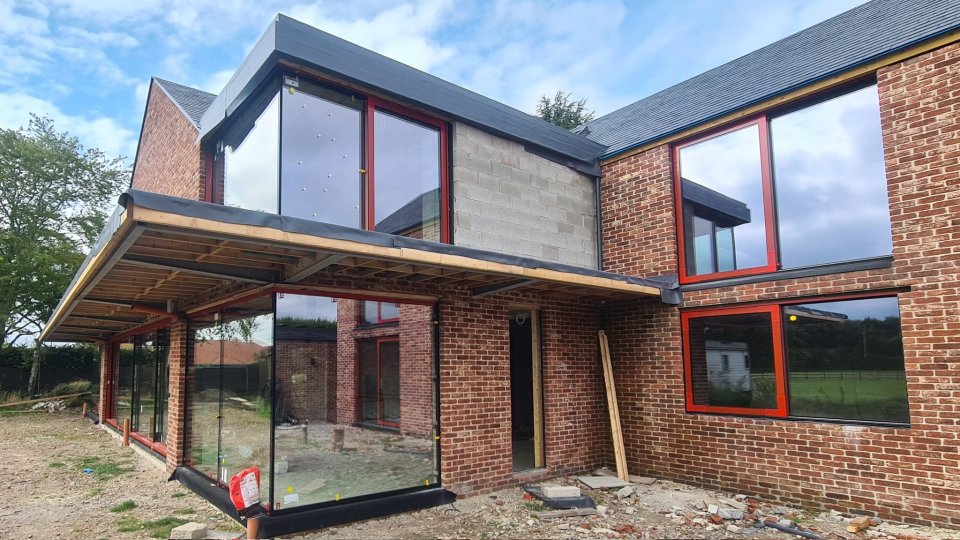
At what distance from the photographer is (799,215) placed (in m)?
6.70

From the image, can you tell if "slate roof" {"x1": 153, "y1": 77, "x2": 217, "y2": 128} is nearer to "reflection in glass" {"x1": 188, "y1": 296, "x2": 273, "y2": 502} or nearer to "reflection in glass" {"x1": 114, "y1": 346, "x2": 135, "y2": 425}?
"reflection in glass" {"x1": 188, "y1": 296, "x2": 273, "y2": 502}

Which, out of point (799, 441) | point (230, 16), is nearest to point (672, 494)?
point (799, 441)

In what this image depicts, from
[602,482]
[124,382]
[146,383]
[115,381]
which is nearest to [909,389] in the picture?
[602,482]

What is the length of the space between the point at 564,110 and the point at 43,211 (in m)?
21.9

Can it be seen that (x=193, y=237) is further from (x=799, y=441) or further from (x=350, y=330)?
(x=799, y=441)

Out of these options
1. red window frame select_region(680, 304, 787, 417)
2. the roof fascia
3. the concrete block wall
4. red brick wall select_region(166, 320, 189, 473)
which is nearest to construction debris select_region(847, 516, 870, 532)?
red window frame select_region(680, 304, 787, 417)

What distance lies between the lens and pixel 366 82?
20.8 ft

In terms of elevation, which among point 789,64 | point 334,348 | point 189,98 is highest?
point 189,98

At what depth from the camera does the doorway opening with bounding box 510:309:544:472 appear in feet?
25.8

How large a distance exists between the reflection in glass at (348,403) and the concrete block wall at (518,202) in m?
1.47

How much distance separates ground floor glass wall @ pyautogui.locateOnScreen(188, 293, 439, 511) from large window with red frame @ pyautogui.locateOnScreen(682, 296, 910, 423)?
3.60m

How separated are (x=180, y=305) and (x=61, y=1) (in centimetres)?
514

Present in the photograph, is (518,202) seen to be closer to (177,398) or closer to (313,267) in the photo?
(313,267)

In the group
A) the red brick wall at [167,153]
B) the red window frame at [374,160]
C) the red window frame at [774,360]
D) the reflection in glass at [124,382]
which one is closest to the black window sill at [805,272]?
the red window frame at [774,360]
